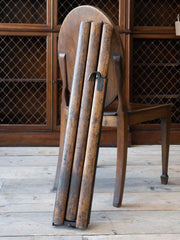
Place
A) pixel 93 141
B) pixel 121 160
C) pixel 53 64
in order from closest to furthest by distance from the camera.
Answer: pixel 93 141 → pixel 121 160 → pixel 53 64

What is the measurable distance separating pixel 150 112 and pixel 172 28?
1.43 metres

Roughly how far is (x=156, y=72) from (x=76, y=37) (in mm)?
1773

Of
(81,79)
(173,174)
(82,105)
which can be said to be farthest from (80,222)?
(173,174)

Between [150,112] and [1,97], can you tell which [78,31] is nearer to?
[150,112]

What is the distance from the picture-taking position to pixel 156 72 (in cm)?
321

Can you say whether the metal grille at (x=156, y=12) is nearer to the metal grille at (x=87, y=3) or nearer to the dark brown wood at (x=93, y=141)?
the metal grille at (x=87, y=3)

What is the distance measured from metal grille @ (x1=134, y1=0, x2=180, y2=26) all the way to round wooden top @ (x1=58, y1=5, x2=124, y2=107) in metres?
1.62

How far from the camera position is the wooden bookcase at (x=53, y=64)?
111 inches

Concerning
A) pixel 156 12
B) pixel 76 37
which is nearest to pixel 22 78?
pixel 156 12

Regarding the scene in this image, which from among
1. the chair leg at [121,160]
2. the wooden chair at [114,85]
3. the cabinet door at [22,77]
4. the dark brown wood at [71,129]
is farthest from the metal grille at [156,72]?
the dark brown wood at [71,129]

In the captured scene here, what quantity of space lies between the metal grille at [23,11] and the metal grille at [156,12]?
84 centimetres

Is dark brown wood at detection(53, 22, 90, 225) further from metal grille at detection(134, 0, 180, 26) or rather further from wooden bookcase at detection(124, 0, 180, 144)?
metal grille at detection(134, 0, 180, 26)

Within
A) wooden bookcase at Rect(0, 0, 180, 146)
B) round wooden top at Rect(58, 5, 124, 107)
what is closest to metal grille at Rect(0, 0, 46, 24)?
wooden bookcase at Rect(0, 0, 180, 146)

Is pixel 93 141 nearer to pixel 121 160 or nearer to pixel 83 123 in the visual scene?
→ pixel 83 123
